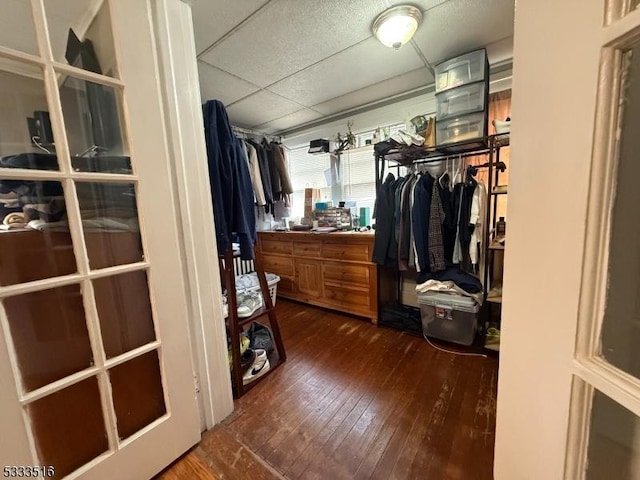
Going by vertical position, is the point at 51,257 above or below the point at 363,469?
above

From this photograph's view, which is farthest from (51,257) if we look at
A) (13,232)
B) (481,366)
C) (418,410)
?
(481,366)

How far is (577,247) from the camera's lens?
44 centimetres

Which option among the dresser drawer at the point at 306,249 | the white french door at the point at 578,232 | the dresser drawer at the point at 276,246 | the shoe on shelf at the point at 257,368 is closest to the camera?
the white french door at the point at 578,232

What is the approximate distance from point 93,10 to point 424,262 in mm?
2225

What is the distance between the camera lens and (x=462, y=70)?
69.9 inches

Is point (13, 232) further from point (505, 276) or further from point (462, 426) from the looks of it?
point (462, 426)

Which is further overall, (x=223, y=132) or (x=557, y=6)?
(x=223, y=132)

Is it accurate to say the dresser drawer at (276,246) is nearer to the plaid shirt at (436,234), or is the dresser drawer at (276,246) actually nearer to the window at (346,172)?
the window at (346,172)

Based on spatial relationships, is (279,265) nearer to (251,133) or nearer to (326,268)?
(326,268)

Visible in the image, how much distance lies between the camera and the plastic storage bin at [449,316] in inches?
71.7

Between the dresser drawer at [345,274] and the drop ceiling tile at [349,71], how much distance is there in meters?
1.58

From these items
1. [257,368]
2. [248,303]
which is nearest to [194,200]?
[248,303]

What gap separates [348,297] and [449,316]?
881mm

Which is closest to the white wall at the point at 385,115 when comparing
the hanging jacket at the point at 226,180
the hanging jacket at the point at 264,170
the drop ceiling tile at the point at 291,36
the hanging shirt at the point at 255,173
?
the hanging jacket at the point at 264,170
